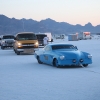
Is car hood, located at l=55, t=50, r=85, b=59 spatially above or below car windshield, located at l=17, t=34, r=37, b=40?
below

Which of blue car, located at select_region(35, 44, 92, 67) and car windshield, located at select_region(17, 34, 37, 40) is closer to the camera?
blue car, located at select_region(35, 44, 92, 67)

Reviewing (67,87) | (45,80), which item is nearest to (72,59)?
(45,80)

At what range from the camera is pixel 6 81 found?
39.2 feet

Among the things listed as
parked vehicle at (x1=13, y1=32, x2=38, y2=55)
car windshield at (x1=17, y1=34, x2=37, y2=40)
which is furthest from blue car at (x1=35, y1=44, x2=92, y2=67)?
car windshield at (x1=17, y1=34, x2=37, y2=40)

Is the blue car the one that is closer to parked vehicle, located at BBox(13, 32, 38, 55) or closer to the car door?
the car door

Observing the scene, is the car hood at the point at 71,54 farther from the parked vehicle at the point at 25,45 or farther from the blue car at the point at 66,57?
the parked vehicle at the point at 25,45

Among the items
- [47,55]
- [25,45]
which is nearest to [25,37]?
[25,45]

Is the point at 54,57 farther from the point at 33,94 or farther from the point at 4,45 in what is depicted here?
the point at 4,45

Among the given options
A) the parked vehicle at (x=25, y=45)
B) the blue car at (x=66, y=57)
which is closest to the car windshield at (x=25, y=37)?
the parked vehicle at (x=25, y=45)

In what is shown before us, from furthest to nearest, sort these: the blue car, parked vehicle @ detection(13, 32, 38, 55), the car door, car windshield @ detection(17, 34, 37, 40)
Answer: car windshield @ detection(17, 34, 37, 40) → parked vehicle @ detection(13, 32, 38, 55) → the car door → the blue car

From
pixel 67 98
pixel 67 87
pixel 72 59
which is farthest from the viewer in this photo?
pixel 72 59

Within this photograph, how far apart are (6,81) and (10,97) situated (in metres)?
3.10

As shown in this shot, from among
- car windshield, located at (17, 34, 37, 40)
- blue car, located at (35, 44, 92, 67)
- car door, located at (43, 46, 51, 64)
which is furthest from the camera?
car windshield, located at (17, 34, 37, 40)

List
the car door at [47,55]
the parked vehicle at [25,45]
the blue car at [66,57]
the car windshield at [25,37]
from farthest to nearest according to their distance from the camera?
the car windshield at [25,37]
the parked vehicle at [25,45]
the car door at [47,55]
the blue car at [66,57]
